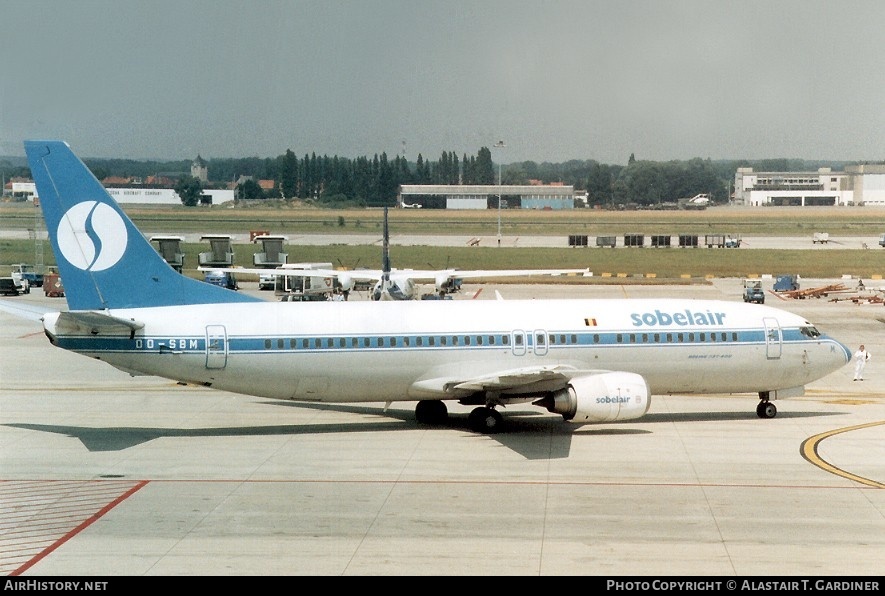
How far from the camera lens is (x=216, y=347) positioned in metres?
34.8

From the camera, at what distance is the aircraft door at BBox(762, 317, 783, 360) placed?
38.4m

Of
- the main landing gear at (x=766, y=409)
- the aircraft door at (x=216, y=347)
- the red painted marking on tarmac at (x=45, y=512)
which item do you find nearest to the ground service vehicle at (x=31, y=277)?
the aircraft door at (x=216, y=347)

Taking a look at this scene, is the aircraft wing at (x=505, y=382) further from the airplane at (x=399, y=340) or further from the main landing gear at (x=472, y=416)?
the main landing gear at (x=472, y=416)

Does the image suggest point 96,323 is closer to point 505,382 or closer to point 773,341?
point 505,382

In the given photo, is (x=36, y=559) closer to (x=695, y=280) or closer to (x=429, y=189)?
(x=695, y=280)

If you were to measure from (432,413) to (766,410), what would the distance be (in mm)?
12186

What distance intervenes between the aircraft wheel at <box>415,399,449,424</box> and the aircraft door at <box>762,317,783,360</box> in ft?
38.5

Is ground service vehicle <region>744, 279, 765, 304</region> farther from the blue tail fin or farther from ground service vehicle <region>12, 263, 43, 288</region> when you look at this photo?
ground service vehicle <region>12, 263, 43, 288</region>

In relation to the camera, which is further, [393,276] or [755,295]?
[755,295]

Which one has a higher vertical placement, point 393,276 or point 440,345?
point 440,345

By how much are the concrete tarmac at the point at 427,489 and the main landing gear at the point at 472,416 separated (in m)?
0.50

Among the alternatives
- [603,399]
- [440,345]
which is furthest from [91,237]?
[603,399]

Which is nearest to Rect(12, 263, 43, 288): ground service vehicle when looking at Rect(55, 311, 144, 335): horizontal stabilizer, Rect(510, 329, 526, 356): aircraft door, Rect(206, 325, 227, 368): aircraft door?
Rect(55, 311, 144, 335): horizontal stabilizer

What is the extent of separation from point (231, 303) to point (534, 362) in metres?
10.4
